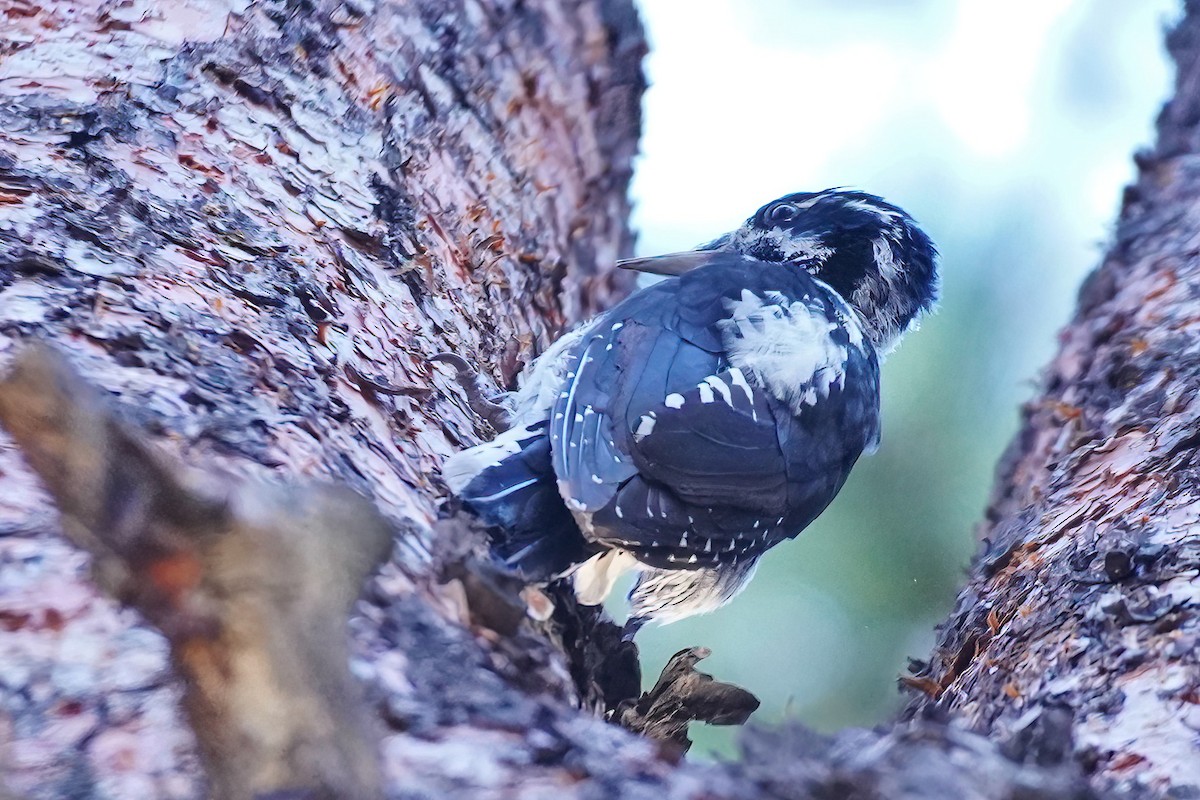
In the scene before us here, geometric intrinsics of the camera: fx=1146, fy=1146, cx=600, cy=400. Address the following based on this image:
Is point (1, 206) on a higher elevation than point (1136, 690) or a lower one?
higher

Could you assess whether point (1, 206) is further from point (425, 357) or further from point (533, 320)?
point (533, 320)

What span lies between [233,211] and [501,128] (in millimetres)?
997

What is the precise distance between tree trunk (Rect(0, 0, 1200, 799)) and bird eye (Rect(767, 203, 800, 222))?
52 centimetres

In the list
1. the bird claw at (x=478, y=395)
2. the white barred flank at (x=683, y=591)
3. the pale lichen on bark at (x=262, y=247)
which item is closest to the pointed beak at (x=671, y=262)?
the pale lichen on bark at (x=262, y=247)

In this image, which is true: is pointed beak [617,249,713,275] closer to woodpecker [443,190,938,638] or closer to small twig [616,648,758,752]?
woodpecker [443,190,938,638]

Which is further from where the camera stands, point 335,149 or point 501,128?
point 501,128

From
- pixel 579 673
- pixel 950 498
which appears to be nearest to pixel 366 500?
pixel 579 673

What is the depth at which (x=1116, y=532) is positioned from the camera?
5.78ft

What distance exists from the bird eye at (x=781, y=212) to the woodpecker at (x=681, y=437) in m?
0.37

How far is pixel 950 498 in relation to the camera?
4449 mm

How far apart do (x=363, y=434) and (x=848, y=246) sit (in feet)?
5.96

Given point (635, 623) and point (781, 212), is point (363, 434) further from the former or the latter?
point (781, 212)

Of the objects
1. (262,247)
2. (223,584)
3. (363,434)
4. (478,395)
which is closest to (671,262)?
(478,395)

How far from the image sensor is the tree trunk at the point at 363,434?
107 centimetres
